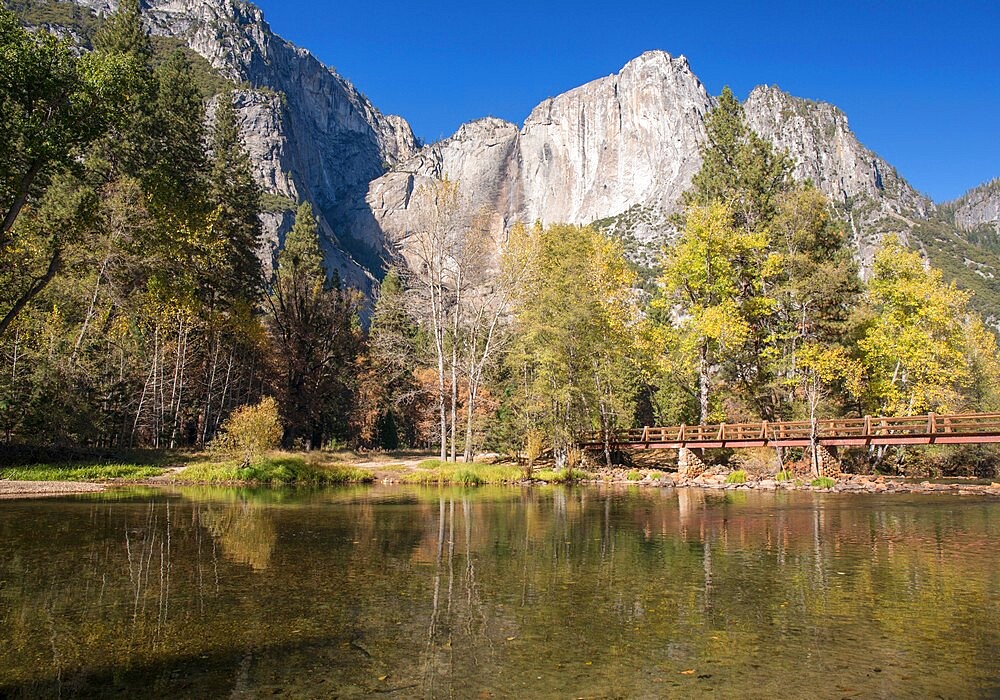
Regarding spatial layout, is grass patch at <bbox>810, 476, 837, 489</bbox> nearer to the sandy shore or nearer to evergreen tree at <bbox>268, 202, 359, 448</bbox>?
the sandy shore

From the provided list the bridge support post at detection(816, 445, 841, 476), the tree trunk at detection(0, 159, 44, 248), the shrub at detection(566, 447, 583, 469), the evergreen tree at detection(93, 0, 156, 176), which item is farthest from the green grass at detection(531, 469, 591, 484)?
the evergreen tree at detection(93, 0, 156, 176)

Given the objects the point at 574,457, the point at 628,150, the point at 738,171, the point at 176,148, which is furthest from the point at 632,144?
the point at 574,457

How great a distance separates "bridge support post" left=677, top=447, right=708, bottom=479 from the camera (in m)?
31.4

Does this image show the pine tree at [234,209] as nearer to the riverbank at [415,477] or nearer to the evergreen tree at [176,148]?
the evergreen tree at [176,148]

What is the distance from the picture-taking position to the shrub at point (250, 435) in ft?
86.2

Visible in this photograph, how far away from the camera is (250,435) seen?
2627 centimetres

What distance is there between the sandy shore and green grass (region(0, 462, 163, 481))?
147 centimetres

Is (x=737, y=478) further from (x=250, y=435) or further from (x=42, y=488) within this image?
(x=42, y=488)

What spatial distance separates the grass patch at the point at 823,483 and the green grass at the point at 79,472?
2683 centimetres

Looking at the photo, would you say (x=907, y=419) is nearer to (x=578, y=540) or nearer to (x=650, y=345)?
(x=650, y=345)

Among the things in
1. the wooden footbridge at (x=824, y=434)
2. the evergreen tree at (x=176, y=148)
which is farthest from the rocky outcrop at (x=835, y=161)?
the evergreen tree at (x=176, y=148)

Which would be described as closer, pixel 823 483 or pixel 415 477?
pixel 823 483

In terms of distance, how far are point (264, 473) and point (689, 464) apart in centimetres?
1997

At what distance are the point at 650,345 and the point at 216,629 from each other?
3143cm
